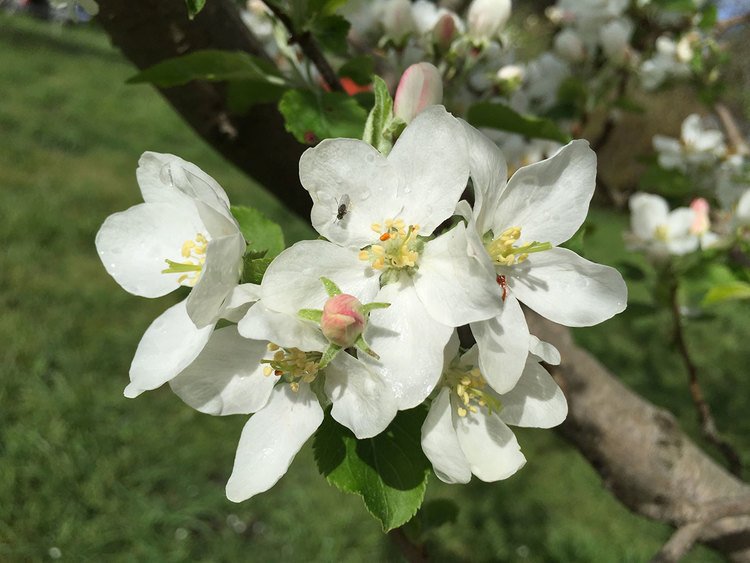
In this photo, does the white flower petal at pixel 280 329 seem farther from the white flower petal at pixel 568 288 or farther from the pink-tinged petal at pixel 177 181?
the white flower petal at pixel 568 288

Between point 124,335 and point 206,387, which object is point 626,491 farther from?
point 124,335

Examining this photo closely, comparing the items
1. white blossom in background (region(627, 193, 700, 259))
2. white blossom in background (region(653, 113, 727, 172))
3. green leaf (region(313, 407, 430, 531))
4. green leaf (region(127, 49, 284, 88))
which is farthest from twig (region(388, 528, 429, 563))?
white blossom in background (region(653, 113, 727, 172))

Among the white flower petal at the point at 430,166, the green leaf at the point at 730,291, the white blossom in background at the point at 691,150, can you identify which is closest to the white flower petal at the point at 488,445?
the white flower petal at the point at 430,166

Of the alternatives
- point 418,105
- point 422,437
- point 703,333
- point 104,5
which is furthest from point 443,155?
point 703,333

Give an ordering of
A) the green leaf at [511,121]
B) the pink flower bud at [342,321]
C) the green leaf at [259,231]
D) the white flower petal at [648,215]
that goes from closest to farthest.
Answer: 1. the pink flower bud at [342,321]
2. the green leaf at [259,231]
3. the green leaf at [511,121]
4. the white flower petal at [648,215]

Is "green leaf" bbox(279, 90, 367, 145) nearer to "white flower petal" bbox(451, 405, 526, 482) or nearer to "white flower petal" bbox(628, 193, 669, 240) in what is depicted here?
"white flower petal" bbox(451, 405, 526, 482)
